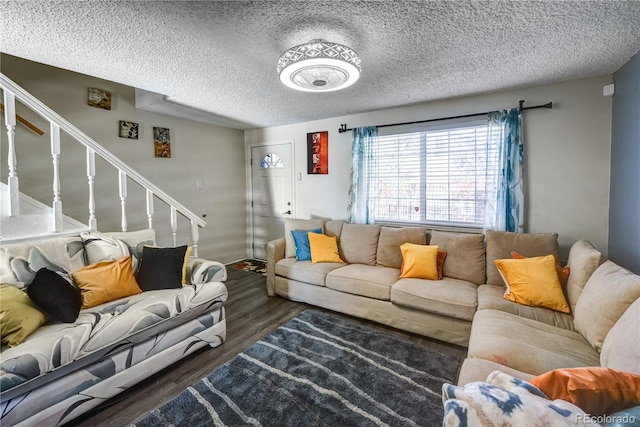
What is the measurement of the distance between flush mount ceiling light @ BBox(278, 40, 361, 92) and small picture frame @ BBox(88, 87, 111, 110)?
2.48m

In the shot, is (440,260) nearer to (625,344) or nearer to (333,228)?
(333,228)

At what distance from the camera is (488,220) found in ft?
9.19

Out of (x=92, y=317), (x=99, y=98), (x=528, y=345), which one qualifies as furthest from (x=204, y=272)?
(x=99, y=98)

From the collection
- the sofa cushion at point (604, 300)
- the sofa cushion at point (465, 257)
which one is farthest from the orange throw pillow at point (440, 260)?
the sofa cushion at point (604, 300)

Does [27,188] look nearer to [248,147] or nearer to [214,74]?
A: [214,74]

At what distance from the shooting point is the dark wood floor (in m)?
1.58

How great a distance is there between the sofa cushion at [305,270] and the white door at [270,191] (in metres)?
1.36

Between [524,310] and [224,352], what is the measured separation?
2.29 metres

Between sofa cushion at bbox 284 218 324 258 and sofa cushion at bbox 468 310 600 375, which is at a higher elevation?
sofa cushion at bbox 284 218 324 258

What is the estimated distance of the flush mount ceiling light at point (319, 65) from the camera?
1.64 m

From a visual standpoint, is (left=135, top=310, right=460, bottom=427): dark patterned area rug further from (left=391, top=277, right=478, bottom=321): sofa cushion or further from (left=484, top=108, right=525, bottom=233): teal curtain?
(left=484, top=108, right=525, bottom=233): teal curtain

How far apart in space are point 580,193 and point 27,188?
207 inches

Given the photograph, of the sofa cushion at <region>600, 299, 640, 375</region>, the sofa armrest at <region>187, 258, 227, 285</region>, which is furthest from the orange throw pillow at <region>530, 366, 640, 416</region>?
the sofa armrest at <region>187, 258, 227, 285</region>

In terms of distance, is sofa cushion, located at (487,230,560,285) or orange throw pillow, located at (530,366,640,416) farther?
sofa cushion, located at (487,230,560,285)
